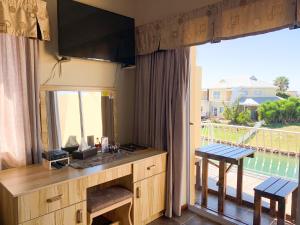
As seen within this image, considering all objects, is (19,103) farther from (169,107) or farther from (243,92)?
(243,92)

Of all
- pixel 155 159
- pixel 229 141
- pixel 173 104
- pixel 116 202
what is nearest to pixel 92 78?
pixel 173 104

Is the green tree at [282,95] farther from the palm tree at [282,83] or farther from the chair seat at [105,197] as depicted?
the chair seat at [105,197]

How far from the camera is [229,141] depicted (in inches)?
152

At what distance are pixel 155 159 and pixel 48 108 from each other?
3.79 feet

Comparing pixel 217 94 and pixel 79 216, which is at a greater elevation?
pixel 217 94

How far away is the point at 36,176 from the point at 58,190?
0.23 metres

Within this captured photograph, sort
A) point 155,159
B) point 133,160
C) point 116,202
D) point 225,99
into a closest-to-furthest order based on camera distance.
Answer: point 116,202, point 133,160, point 155,159, point 225,99

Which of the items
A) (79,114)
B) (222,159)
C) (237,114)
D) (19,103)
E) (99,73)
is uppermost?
(99,73)

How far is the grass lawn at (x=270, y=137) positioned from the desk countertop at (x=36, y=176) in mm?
2298

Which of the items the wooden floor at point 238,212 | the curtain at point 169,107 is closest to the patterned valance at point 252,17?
the curtain at point 169,107

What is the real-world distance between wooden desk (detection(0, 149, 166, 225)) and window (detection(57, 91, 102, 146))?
49cm

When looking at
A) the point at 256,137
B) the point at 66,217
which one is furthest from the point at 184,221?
the point at 256,137

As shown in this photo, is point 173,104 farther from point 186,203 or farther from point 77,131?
point 186,203

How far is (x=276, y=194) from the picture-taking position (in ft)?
6.86
